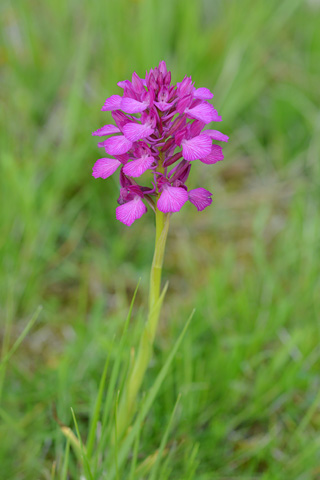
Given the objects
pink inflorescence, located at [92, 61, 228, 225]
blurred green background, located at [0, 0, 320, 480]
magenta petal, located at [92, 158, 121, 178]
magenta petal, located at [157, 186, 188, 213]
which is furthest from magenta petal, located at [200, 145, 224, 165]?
blurred green background, located at [0, 0, 320, 480]

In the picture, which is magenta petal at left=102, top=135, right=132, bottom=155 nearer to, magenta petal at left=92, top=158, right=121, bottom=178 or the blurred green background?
magenta petal at left=92, top=158, right=121, bottom=178

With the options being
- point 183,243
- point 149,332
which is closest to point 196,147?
point 149,332

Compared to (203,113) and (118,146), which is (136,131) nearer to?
(118,146)

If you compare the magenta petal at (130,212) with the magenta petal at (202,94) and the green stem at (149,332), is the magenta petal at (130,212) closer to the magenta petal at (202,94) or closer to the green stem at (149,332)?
the green stem at (149,332)

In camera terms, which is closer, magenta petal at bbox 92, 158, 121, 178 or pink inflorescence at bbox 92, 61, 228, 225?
pink inflorescence at bbox 92, 61, 228, 225

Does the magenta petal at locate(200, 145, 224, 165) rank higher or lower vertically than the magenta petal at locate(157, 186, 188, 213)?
higher

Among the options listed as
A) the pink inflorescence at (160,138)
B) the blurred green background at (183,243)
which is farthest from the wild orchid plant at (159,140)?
the blurred green background at (183,243)
